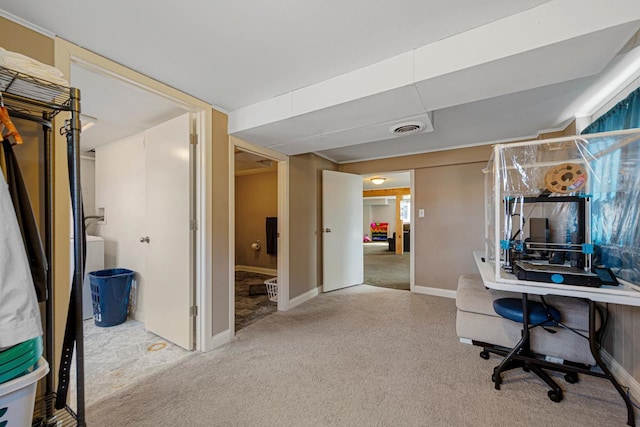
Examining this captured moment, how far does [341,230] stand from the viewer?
13.9 feet

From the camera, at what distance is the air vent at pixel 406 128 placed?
2.27 meters

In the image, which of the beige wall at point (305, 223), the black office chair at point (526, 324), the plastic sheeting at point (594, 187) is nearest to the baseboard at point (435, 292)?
the beige wall at point (305, 223)

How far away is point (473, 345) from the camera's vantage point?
2.36 metres

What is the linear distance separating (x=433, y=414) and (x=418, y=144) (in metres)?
3.06

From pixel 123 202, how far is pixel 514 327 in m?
4.29

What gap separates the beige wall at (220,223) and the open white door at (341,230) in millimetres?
1785

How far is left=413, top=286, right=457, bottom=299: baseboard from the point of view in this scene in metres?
A: 3.75

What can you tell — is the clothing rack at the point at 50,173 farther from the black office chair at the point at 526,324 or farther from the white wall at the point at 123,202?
the black office chair at the point at 526,324

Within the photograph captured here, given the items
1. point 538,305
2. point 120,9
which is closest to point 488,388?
point 538,305

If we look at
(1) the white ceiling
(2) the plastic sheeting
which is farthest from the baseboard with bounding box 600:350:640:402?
(1) the white ceiling

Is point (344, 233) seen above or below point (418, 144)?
below

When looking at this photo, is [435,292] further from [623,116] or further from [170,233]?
[170,233]

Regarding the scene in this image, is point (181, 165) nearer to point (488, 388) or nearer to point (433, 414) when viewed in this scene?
point (433, 414)

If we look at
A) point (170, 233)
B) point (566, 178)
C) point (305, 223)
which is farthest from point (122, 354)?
point (566, 178)
